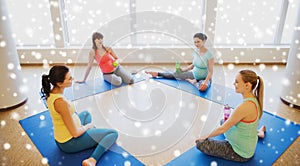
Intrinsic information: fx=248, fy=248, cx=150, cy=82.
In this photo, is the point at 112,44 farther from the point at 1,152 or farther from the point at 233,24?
the point at 1,152

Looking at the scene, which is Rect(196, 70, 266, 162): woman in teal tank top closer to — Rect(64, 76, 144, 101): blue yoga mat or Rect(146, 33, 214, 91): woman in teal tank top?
Rect(146, 33, 214, 91): woman in teal tank top

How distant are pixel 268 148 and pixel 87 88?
184cm

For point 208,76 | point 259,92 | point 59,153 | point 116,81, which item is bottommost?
point 59,153

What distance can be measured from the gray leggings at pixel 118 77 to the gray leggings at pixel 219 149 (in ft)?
4.53

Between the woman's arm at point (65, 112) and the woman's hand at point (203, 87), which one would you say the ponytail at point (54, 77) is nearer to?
the woman's arm at point (65, 112)

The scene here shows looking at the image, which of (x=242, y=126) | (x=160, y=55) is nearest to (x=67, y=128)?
(x=242, y=126)

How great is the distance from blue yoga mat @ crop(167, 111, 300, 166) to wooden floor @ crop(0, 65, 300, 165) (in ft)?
0.16

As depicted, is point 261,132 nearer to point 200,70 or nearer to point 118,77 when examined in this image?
point 200,70

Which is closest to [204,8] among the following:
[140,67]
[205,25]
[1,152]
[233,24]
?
[205,25]

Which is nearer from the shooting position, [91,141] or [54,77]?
[54,77]

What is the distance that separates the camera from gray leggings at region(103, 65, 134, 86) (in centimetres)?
277

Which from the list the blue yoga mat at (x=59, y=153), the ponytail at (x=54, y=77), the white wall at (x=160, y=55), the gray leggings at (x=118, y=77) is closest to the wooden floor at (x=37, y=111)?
the blue yoga mat at (x=59, y=153)

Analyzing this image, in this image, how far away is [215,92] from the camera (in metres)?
2.57

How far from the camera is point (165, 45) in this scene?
152 inches
